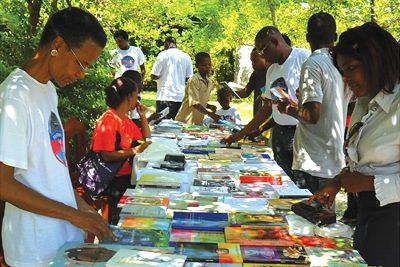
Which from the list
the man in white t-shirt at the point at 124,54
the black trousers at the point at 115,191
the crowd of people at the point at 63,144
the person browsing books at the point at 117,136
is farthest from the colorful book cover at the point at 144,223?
the man in white t-shirt at the point at 124,54

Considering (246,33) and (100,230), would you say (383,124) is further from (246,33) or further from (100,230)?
(246,33)

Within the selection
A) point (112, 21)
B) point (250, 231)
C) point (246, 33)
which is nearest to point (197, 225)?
point (250, 231)

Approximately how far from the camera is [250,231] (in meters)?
2.08

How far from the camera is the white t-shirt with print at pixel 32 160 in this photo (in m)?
1.60

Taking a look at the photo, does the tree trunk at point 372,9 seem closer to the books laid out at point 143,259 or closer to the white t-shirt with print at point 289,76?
the white t-shirt with print at point 289,76

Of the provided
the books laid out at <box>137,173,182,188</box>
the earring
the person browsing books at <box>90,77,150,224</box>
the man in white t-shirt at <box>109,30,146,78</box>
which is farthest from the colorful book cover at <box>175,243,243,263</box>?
the man in white t-shirt at <box>109,30,146,78</box>

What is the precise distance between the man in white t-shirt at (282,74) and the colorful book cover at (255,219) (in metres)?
1.76

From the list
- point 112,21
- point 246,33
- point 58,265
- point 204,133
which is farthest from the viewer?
point 246,33

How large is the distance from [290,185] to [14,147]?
181 centimetres

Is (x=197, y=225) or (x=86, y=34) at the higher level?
(x=86, y=34)

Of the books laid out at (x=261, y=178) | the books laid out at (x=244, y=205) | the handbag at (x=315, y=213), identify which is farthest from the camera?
the books laid out at (x=261, y=178)

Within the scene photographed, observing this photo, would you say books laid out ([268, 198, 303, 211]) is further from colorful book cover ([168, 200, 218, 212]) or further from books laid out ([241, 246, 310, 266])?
books laid out ([241, 246, 310, 266])

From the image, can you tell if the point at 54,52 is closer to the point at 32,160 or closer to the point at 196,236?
the point at 32,160

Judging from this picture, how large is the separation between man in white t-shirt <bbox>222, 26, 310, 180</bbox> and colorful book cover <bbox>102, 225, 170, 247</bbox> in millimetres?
2144
